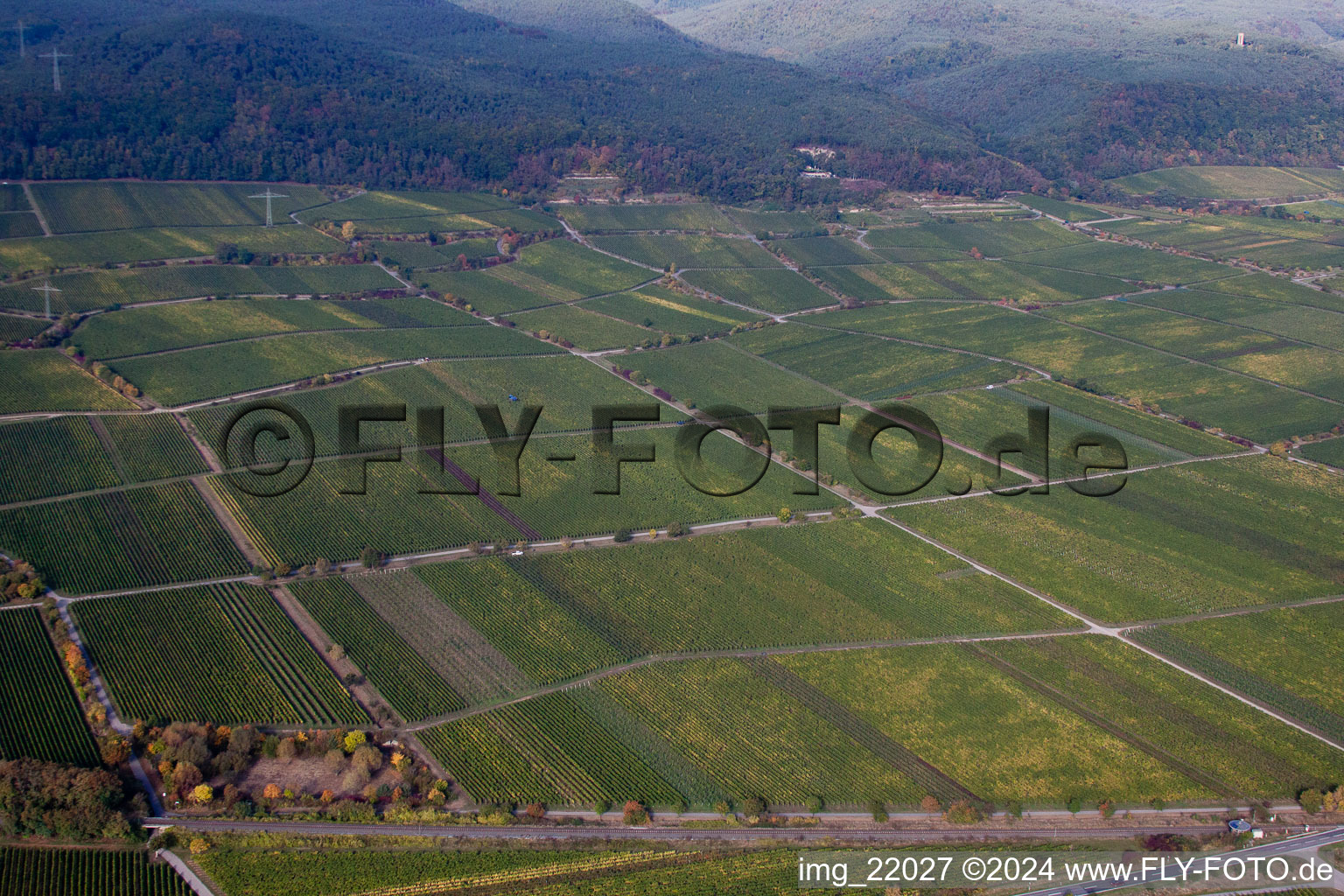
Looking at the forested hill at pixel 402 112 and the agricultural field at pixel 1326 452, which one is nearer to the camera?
the agricultural field at pixel 1326 452

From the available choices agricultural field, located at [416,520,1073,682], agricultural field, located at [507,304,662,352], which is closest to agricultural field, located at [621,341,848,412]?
agricultural field, located at [507,304,662,352]

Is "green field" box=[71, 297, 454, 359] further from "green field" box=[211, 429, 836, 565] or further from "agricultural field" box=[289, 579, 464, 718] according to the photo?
"agricultural field" box=[289, 579, 464, 718]

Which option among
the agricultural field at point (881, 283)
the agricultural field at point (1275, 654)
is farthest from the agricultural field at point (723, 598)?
the agricultural field at point (881, 283)

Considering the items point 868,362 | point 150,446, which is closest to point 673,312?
point 868,362

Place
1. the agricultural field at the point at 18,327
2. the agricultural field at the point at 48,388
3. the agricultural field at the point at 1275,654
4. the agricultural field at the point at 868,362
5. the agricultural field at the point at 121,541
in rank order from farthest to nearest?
1. the agricultural field at the point at 868,362
2. the agricultural field at the point at 18,327
3. the agricultural field at the point at 48,388
4. the agricultural field at the point at 121,541
5. the agricultural field at the point at 1275,654

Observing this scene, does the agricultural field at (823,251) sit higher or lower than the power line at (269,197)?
lower

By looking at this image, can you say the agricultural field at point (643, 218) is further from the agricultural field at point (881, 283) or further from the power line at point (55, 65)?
the power line at point (55, 65)

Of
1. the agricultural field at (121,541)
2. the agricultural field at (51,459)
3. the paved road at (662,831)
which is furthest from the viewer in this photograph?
the agricultural field at (51,459)

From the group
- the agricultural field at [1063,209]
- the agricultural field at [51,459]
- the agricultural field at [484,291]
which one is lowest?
the agricultural field at [51,459]
